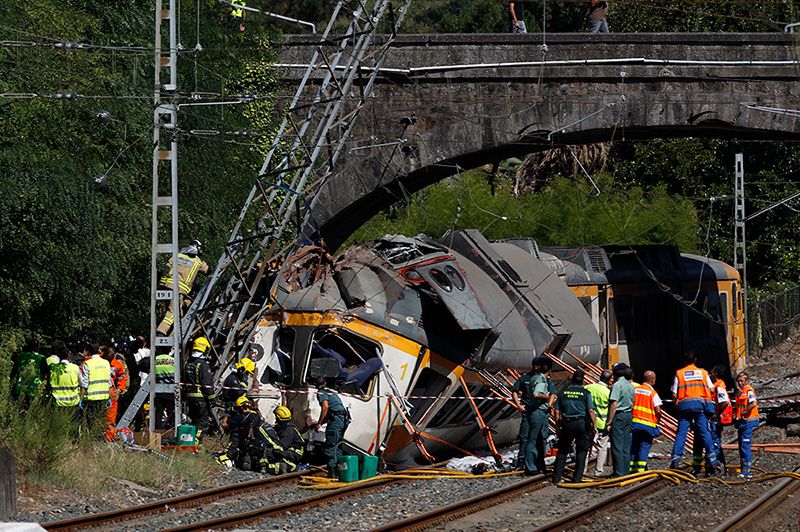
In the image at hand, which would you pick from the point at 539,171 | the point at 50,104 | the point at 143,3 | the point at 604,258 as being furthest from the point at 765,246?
the point at 50,104

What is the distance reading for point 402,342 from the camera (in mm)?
18734

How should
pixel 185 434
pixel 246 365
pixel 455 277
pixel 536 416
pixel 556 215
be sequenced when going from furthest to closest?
pixel 556 215 < pixel 455 277 < pixel 185 434 < pixel 246 365 < pixel 536 416

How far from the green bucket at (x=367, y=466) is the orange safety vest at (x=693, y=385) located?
4277mm

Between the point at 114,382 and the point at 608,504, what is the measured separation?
920 centimetres

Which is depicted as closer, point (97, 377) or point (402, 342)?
point (402, 342)

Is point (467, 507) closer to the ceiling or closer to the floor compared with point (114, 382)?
closer to the floor

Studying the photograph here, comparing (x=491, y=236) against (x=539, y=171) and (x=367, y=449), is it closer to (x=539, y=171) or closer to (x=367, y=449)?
(x=539, y=171)

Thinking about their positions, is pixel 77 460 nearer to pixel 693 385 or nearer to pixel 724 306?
pixel 693 385

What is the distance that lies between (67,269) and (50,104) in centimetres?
281

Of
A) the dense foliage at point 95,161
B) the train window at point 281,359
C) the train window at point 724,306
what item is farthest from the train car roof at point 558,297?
the train window at point 724,306

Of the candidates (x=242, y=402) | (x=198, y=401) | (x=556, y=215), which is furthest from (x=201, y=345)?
(x=556, y=215)

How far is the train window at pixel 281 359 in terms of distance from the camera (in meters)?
19.1

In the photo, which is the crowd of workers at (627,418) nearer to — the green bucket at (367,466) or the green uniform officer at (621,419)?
the green uniform officer at (621,419)

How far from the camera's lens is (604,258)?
2700 cm
